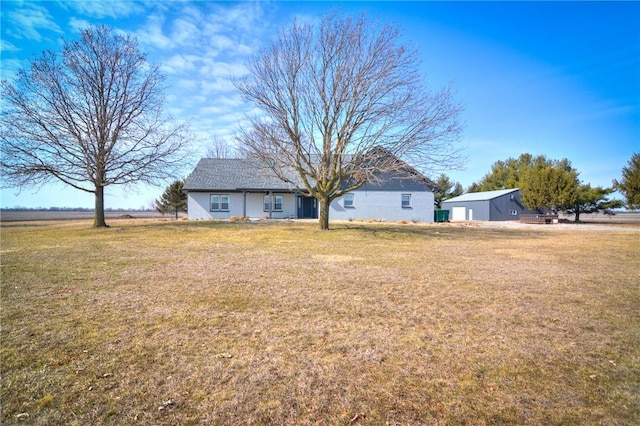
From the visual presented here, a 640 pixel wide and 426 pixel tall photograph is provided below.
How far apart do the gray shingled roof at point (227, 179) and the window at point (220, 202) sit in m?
0.89

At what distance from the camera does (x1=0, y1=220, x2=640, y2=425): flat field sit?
2.61 metres

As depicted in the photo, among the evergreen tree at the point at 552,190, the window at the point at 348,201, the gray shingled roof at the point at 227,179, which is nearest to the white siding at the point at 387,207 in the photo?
the window at the point at 348,201

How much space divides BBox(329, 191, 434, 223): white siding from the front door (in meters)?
2.31

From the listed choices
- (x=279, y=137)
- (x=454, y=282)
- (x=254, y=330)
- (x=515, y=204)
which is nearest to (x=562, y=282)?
(x=454, y=282)

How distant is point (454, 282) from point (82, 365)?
6.44m

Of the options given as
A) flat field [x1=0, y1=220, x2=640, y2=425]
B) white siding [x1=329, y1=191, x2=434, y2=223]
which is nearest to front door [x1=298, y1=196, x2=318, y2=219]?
white siding [x1=329, y1=191, x2=434, y2=223]

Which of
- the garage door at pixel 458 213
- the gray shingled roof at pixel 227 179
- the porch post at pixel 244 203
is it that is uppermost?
the gray shingled roof at pixel 227 179

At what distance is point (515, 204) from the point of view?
137 ft

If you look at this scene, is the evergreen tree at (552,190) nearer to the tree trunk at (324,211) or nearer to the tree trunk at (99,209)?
the tree trunk at (324,211)

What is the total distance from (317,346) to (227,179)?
28853 millimetres

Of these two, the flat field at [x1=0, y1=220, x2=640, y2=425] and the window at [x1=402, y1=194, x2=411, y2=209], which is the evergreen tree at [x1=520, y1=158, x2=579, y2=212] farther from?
the flat field at [x1=0, y1=220, x2=640, y2=425]

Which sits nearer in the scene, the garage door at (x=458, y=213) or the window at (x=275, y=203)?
the window at (x=275, y=203)

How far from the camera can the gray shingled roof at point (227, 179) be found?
96.3 feet

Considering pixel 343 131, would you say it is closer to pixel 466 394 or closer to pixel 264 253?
pixel 264 253
